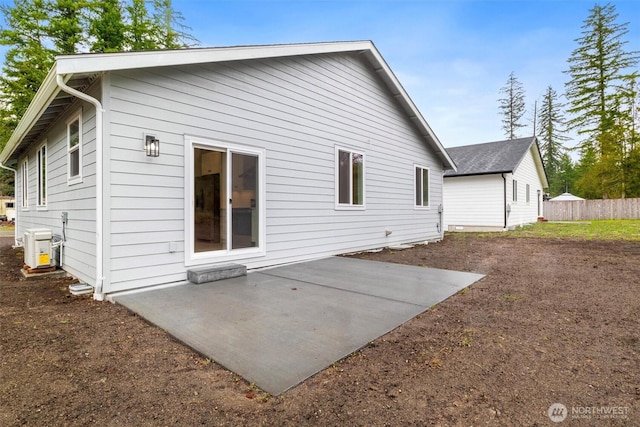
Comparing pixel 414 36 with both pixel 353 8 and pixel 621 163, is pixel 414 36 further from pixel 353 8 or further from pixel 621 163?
pixel 621 163

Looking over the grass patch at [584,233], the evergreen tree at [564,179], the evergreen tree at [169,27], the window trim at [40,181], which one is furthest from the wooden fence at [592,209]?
the window trim at [40,181]

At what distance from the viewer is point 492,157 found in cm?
1585

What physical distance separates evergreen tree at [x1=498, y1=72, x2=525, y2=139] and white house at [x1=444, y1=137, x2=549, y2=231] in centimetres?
1256

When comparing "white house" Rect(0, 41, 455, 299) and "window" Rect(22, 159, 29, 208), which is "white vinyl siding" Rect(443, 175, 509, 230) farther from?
"window" Rect(22, 159, 29, 208)

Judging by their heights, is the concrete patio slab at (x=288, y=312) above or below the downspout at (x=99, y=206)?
below

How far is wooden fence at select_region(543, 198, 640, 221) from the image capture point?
20.3 m

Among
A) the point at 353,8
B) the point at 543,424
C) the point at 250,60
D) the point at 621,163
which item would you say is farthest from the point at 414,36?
the point at 621,163

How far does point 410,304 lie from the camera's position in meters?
3.57

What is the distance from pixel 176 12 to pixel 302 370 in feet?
75.3

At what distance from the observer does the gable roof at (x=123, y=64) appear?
11.5 ft

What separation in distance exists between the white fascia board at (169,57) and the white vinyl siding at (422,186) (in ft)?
16.9

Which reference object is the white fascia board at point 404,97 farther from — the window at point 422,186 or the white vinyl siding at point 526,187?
the white vinyl siding at point 526,187

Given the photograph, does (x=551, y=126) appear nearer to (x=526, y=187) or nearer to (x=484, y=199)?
(x=526, y=187)

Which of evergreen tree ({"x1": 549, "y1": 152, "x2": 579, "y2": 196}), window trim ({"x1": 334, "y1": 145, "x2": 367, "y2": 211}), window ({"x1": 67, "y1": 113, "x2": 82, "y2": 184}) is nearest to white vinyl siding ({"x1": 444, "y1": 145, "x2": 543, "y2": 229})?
window trim ({"x1": 334, "y1": 145, "x2": 367, "y2": 211})
